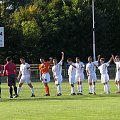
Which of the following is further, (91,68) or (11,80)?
(91,68)

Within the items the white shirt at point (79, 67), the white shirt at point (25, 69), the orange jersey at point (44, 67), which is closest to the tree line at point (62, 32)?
the white shirt at point (79, 67)

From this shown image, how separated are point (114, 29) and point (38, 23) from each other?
428 inches

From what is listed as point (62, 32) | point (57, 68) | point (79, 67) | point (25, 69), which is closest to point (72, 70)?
point (79, 67)

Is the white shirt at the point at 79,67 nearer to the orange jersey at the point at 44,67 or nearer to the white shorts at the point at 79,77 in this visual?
the white shorts at the point at 79,77

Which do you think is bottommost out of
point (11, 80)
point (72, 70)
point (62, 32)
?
point (11, 80)

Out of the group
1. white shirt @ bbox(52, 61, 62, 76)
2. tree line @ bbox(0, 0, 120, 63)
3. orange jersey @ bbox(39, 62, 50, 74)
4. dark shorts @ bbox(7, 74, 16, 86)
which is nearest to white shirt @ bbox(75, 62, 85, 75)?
white shirt @ bbox(52, 61, 62, 76)

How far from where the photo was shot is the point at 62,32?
7150 cm

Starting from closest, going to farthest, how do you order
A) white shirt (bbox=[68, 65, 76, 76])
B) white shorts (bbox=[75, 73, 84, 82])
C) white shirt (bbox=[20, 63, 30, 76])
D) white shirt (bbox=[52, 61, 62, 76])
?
white shirt (bbox=[20, 63, 30, 76])
white shirt (bbox=[52, 61, 62, 76])
white shorts (bbox=[75, 73, 84, 82])
white shirt (bbox=[68, 65, 76, 76])

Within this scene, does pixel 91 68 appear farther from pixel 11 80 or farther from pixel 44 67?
pixel 11 80

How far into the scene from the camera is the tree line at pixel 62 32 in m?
70.4

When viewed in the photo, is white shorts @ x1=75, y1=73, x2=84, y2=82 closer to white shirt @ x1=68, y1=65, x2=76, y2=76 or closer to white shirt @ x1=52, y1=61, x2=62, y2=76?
white shirt @ x1=68, y1=65, x2=76, y2=76

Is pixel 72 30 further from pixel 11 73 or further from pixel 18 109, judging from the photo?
pixel 18 109

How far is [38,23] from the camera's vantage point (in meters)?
73.2

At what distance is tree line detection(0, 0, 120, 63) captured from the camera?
70438 millimetres
